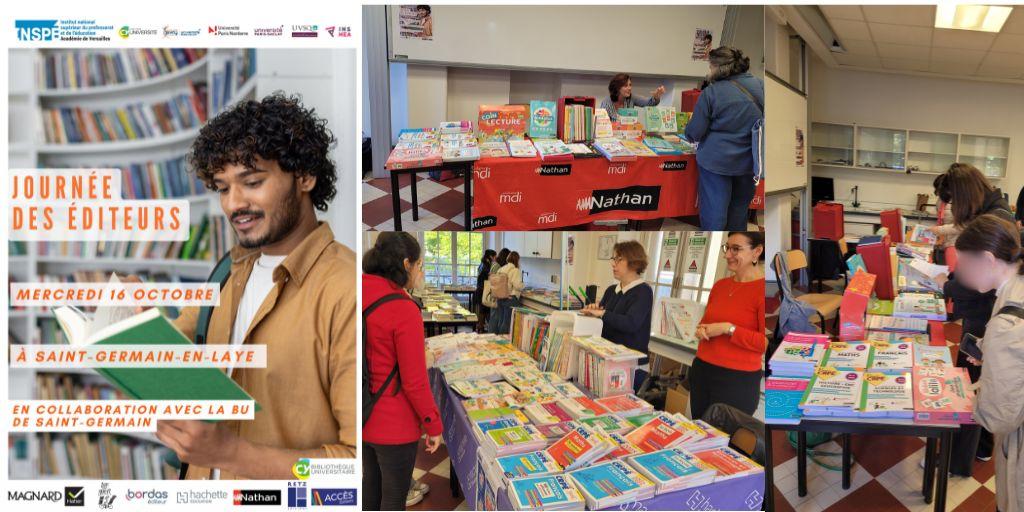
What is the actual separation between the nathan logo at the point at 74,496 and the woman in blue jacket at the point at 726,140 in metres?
2.42

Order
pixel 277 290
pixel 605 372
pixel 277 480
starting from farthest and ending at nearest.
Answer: pixel 605 372 < pixel 277 480 < pixel 277 290

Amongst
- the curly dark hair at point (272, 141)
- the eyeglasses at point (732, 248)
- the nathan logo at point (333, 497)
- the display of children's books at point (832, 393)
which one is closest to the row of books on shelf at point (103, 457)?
the nathan logo at point (333, 497)

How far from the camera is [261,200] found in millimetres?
1752

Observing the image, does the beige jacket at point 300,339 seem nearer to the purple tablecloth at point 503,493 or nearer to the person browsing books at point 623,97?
the purple tablecloth at point 503,493

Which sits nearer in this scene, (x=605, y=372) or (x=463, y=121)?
(x=463, y=121)

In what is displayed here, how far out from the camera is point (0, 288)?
1.87 metres

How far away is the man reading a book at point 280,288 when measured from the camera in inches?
68.4

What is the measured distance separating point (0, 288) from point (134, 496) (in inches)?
34.0

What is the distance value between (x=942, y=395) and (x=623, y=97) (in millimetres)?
1639

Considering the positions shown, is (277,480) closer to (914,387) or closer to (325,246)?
(325,246)

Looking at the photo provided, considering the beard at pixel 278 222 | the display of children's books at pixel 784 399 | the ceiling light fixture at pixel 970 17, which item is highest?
the ceiling light fixture at pixel 970 17

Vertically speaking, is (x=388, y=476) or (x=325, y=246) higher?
(x=325, y=246)

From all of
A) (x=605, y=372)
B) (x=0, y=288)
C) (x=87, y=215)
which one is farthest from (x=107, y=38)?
(x=605, y=372)

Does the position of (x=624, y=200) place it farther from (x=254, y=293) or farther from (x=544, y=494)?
(x=254, y=293)
